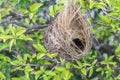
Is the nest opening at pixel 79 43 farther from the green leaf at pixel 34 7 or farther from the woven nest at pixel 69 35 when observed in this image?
the green leaf at pixel 34 7

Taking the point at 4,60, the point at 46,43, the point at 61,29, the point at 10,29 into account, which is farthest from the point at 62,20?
the point at 4,60

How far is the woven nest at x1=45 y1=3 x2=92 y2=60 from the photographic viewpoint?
1796 mm

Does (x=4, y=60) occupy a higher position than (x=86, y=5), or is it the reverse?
(x=86, y=5)

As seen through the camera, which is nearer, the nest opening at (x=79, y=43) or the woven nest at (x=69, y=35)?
the woven nest at (x=69, y=35)

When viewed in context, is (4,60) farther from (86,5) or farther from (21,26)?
(86,5)

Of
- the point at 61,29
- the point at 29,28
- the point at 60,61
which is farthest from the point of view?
the point at 29,28

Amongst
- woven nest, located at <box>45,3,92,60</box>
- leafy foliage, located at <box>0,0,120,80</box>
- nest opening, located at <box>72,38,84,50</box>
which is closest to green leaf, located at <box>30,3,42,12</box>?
leafy foliage, located at <box>0,0,120,80</box>

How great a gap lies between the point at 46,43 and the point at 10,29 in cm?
21

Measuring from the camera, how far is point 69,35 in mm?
1792

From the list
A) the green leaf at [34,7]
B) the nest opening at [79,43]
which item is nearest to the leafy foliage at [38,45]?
the green leaf at [34,7]

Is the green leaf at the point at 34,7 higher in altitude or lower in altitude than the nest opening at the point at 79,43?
higher

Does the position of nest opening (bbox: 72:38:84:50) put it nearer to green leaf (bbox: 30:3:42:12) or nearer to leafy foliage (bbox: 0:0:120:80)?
leafy foliage (bbox: 0:0:120:80)

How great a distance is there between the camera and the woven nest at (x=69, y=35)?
1.80 meters

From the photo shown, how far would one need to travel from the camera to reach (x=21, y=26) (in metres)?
2.15
